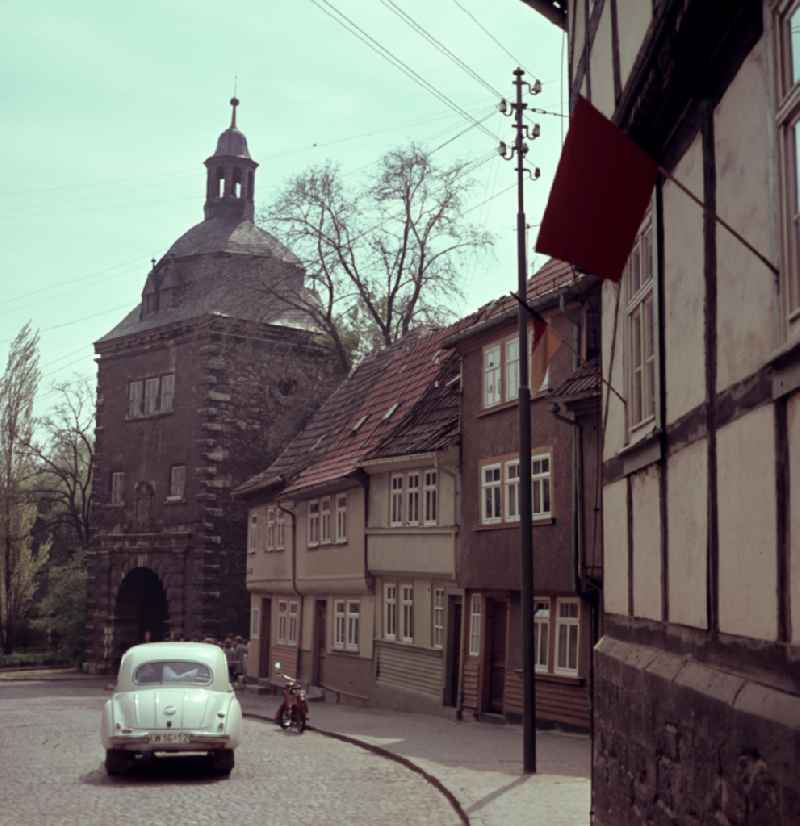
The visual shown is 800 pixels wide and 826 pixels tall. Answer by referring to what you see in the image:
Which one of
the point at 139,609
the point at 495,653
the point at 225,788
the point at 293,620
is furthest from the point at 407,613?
the point at 139,609

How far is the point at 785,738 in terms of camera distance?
5887mm

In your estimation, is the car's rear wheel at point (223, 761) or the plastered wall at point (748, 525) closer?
the plastered wall at point (748, 525)

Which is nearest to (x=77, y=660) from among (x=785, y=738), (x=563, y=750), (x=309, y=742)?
(x=309, y=742)

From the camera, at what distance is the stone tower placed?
47531 millimetres

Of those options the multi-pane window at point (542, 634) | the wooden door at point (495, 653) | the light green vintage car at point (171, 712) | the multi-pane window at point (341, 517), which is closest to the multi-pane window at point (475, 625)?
the wooden door at point (495, 653)

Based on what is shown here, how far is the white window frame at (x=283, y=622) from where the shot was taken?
133 ft

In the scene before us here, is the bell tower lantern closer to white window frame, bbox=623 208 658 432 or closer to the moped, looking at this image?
the moped

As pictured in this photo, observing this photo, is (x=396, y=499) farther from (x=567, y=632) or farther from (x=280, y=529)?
(x=280, y=529)

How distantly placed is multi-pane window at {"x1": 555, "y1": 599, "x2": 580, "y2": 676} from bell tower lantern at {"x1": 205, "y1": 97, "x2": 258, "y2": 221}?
34438mm

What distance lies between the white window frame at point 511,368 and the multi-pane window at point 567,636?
429cm

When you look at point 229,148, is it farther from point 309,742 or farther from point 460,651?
point 309,742

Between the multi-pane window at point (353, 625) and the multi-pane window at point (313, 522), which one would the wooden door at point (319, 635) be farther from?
the multi-pane window at point (353, 625)

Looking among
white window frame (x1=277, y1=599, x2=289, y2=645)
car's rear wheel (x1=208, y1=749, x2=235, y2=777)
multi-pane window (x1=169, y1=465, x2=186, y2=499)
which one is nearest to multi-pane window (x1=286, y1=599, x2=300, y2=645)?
white window frame (x1=277, y1=599, x2=289, y2=645)

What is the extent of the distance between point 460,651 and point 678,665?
790 inches
